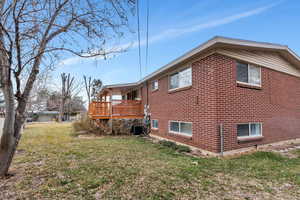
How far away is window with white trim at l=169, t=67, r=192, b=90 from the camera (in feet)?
22.1

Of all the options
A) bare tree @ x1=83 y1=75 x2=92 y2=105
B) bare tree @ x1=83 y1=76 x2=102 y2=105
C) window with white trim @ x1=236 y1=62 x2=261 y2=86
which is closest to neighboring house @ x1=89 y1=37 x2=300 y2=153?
window with white trim @ x1=236 y1=62 x2=261 y2=86

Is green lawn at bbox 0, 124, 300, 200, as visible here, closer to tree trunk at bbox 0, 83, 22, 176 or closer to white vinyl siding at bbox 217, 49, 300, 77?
tree trunk at bbox 0, 83, 22, 176

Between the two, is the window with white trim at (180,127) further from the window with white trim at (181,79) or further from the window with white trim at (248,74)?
the window with white trim at (248,74)

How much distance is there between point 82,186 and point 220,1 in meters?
8.95

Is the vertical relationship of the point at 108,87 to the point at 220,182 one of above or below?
above

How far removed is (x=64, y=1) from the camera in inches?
139

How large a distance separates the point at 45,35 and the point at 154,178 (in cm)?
401

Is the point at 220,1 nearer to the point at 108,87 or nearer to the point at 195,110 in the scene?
the point at 195,110

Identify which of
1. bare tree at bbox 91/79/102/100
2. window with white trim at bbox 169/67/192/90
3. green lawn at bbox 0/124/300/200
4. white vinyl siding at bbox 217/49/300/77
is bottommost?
green lawn at bbox 0/124/300/200

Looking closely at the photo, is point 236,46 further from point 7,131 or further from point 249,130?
point 7,131

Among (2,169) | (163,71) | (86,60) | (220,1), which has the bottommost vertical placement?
(2,169)

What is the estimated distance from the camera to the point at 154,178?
137 inches

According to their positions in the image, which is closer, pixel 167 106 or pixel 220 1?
pixel 220 1

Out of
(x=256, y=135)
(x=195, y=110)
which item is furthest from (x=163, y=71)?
(x=256, y=135)
